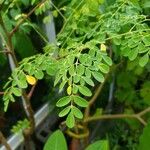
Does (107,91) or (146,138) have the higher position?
(146,138)

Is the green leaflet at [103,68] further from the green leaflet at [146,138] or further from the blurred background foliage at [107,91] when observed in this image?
the green leaflet at [146,138]

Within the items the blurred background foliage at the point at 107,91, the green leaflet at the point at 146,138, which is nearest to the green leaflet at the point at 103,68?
Answer: the blurred background foliage at the point at 107,91

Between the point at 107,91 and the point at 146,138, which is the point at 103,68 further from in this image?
the point at 107,91

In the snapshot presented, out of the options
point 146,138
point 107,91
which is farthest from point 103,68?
point 107,91

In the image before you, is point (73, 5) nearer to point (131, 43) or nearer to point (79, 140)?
point (131, 43)

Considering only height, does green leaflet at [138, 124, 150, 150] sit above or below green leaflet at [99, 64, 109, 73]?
below

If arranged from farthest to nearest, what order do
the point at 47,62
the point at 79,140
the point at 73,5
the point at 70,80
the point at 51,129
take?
1. the point at 51,129
2. the point at 79,140
3. the point at 73,5
4. the point at 47,62
5. the point at 70,80

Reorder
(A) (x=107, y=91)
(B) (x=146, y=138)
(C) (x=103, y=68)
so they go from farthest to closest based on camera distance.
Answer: (A) (x=107, y=91), (B) (x=146, y=138), (C) (x=103, y=68)

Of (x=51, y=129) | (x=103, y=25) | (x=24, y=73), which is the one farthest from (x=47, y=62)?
(x=51, y=129)

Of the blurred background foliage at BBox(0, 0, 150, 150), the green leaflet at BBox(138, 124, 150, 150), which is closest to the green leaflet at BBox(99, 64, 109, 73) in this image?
the blurred background foliage at BBox(0, 0, 150, 150)

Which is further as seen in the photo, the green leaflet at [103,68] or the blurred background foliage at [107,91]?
the blurred background foliage at [107,91]

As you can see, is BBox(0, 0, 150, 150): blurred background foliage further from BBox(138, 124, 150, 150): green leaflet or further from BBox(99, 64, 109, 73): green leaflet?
BBox(99, 64, 109, 73): green leaflet
